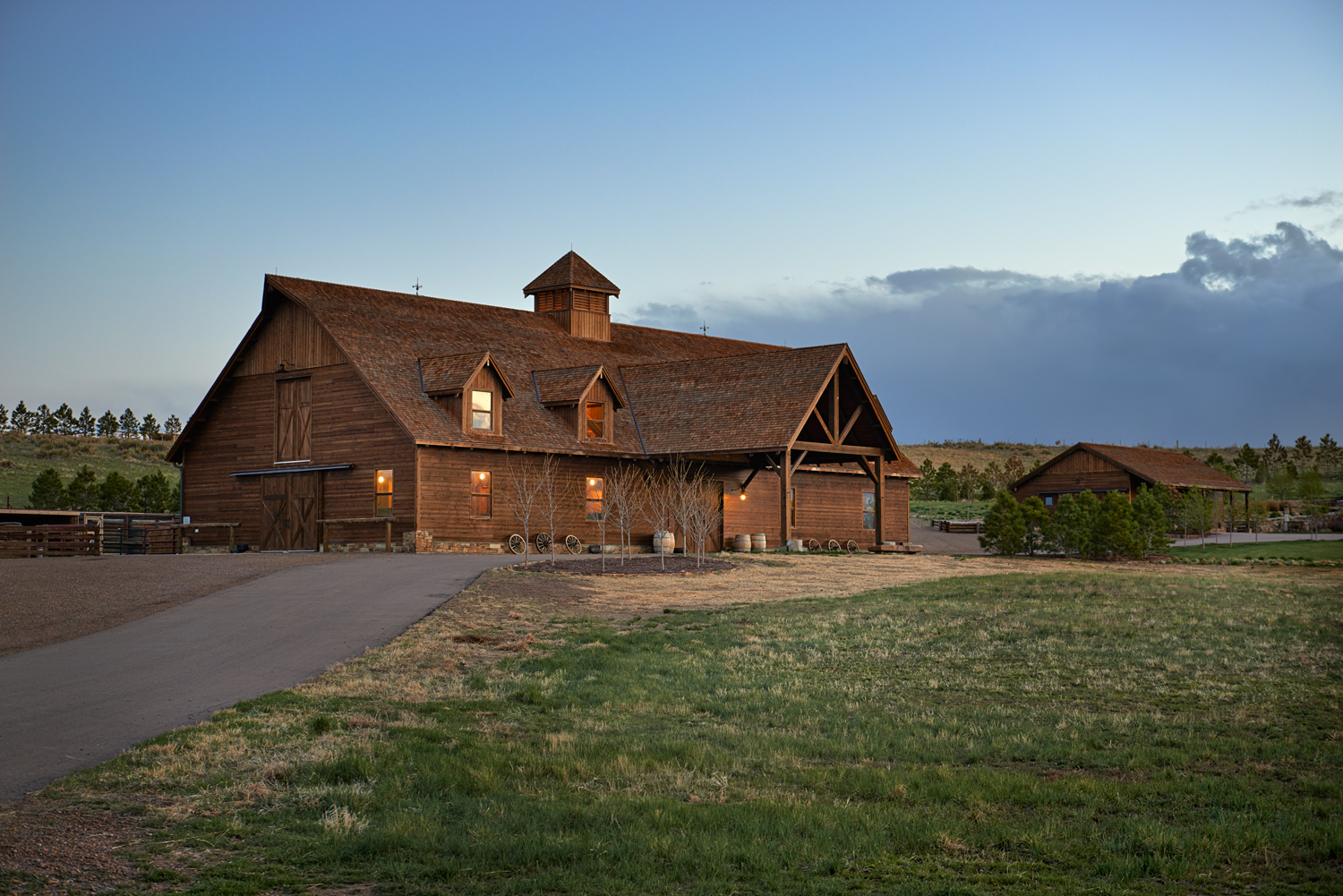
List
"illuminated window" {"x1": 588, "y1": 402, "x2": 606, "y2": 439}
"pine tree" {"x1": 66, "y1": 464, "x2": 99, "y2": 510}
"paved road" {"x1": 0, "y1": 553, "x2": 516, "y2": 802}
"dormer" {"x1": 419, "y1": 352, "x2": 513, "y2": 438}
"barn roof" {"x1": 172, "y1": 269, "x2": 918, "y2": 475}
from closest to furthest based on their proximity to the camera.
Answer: "paved road" {"x1": 0, "y1": 553, "x2": 516, "y2": 802}
"dormer" {"x1": 419, "y1": 352, "x2": 513, "y2": 438}
"barn roof" {"x1": 172, "y1": 269, "x2": 918, "y2": 475}
"illuminated window" {"x1": 588, "y1": 402, "x2": 606, "y2": 439}
"pine tree" {"x1": 66, "y1": 464, "x2": 99, "y2": 510}

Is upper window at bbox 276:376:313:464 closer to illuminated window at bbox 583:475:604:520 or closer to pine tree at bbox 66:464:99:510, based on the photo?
illuminated window at bbox 583:475:604:520

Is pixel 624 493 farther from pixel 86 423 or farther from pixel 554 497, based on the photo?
pixel 86 423

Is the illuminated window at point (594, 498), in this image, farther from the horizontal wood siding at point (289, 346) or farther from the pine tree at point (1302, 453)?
the pine tree at point (1302, 453)

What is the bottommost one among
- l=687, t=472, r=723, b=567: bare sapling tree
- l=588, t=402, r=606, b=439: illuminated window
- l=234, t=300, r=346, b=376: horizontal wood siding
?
l=687, t=472, r=723, b=567: bare sapling tree

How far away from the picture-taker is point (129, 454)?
87625 mm

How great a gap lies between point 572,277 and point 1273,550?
29.9 meters

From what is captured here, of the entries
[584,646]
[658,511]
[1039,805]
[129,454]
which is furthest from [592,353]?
[129,454]

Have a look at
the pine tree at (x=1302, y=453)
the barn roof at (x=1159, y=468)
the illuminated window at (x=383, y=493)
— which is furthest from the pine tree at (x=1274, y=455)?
the illuminated window at (x=383, y=493)

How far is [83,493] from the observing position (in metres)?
60.1

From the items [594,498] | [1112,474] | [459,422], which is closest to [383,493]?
[459,422]

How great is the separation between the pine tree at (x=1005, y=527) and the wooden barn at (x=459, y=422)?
5.40m

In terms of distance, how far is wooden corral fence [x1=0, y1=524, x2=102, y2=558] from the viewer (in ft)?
101

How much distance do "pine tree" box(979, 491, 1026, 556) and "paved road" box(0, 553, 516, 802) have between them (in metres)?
25.9

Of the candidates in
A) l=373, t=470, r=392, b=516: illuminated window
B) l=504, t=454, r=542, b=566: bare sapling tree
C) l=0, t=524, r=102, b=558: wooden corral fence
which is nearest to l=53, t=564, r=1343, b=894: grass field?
l=373, t=470, r=392, b=516: illuminated window
